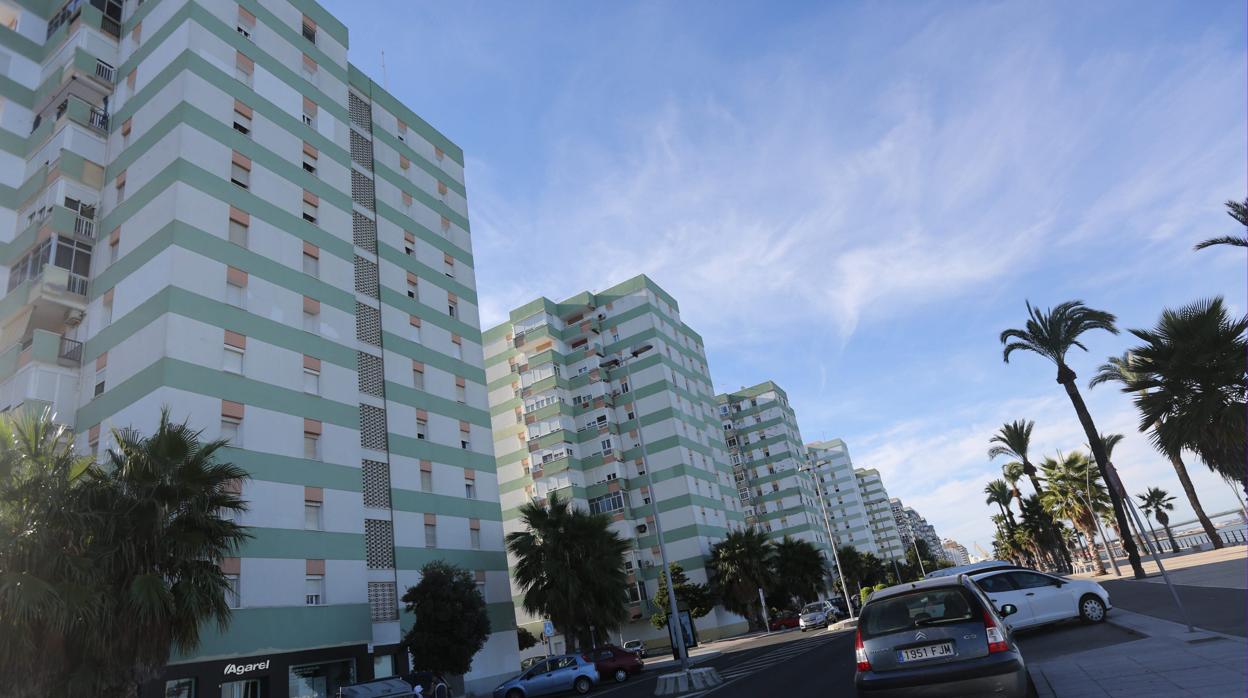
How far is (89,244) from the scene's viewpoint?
28406 millimetres

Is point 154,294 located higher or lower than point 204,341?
higher

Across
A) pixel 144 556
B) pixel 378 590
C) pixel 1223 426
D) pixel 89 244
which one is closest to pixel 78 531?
pixel 144 556

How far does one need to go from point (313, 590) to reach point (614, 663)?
1266 cm

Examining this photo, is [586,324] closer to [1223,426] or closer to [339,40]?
[339,40]

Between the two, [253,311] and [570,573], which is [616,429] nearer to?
[570,573]

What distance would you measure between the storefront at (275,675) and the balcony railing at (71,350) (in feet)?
44.9

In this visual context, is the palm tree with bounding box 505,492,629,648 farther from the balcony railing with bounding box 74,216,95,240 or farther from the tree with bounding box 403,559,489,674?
the balcony railing with bounding box 74,216,95,240

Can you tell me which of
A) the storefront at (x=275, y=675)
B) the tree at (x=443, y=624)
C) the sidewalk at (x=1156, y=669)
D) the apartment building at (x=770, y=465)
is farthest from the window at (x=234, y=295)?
the apartment building at (x=770, y=465)

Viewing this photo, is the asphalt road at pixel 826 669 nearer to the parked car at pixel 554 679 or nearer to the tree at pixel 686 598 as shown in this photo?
the parked car at pixel 554 679

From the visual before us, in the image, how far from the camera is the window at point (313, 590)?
25141 millimetres

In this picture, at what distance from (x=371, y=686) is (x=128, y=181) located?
2266cm

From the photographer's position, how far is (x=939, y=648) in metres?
7.31

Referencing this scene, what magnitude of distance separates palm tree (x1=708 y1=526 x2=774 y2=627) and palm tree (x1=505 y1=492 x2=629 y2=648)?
71.5 feet

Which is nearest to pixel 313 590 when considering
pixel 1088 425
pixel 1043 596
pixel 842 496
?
pixel 1043 596
